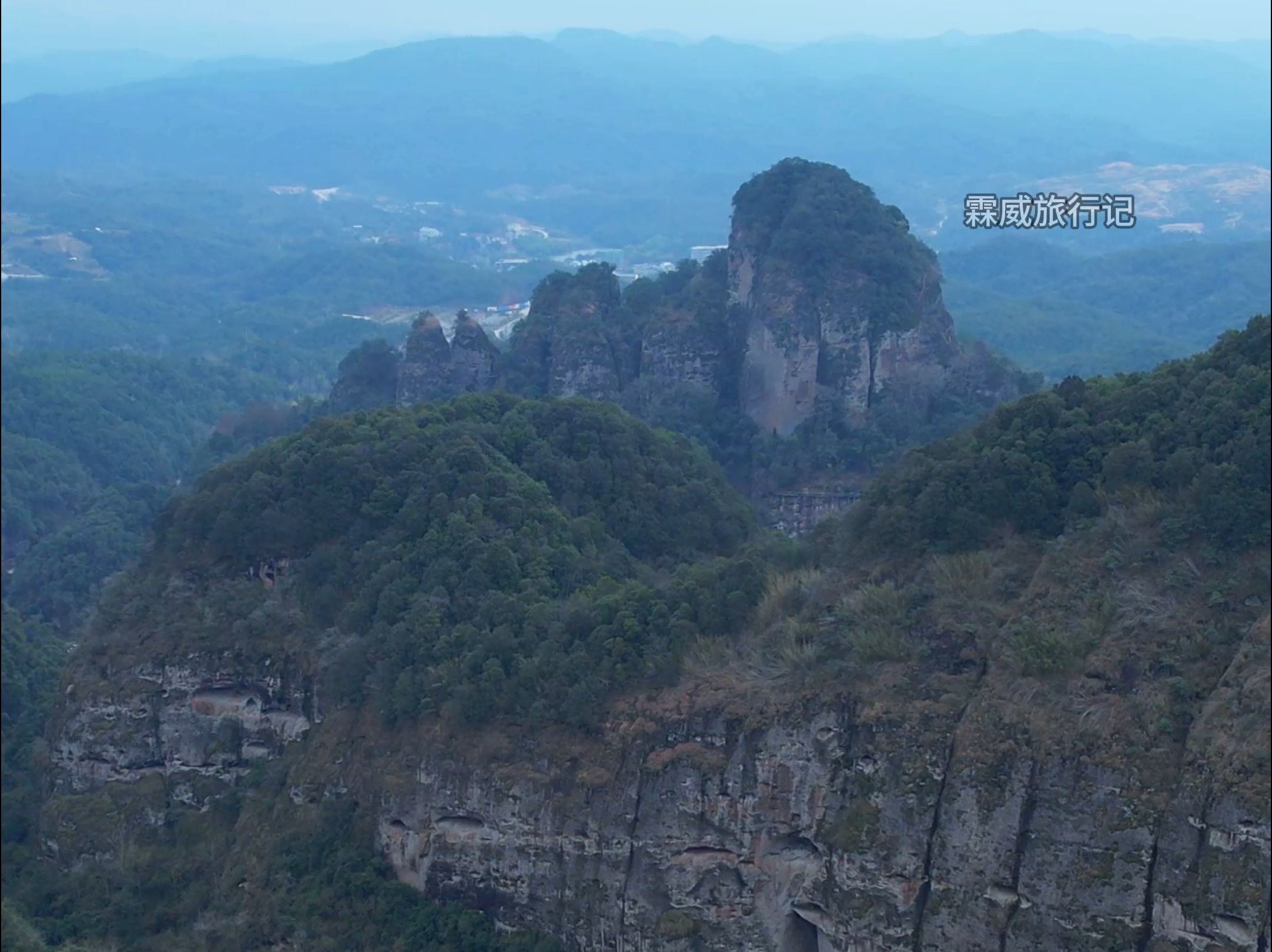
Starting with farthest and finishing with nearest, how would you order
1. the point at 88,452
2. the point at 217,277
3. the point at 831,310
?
the point at 217,277, the point at 88,452, the point at 831,310

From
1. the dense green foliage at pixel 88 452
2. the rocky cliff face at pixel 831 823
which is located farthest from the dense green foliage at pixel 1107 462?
the dense green foliage at pixel 88 452

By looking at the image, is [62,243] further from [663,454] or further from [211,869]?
[211,869]

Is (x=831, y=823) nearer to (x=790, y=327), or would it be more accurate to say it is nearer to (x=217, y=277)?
(x=790, y=327)

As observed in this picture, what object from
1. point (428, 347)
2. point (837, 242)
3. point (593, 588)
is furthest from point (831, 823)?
point (428, 347)

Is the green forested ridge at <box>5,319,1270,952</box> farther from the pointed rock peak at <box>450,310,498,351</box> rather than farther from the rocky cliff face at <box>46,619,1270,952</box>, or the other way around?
the pointed rock peak at <box>450,310,498,351</box>

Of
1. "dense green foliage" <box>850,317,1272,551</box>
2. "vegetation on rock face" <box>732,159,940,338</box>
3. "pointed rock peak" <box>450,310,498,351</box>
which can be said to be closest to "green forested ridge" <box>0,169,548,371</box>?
"pointed rock peak" <box>450,310,498,351</box>
